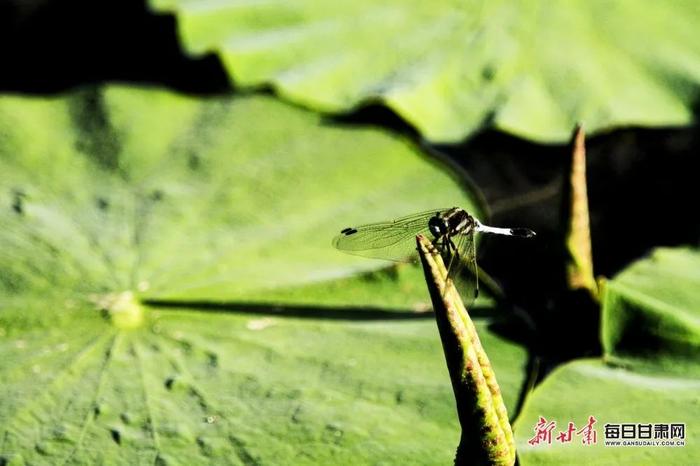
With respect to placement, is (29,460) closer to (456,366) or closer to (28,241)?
(28,241)

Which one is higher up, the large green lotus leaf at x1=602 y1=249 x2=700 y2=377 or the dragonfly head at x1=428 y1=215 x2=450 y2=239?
the dragonfly head at x1=428 y1=215 x2=450 y2=239

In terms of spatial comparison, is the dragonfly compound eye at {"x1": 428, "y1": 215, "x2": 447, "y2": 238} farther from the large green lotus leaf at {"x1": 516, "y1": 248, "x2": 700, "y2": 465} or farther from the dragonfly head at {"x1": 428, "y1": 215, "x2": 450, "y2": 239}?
the large green lotus leaf at {"x1": 516, "y1": 248, "x2": 700, "y2": 465}

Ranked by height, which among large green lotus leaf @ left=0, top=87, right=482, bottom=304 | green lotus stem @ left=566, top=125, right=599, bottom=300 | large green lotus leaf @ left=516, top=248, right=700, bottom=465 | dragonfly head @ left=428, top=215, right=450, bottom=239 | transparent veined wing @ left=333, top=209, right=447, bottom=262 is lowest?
large green lotus leaf @ left=516, top=248, right=700, bottom=465

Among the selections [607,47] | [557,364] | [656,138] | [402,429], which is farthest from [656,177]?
[402,429]

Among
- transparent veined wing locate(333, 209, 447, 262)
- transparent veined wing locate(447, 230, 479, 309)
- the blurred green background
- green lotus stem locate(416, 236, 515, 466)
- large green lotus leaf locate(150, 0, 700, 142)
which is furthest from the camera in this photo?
large green lotus leaf locate(150, 0, 700, 142)

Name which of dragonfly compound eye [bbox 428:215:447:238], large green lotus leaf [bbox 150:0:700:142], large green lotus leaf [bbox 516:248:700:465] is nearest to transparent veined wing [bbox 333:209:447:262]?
dragonfly compound eye [bbox 428:215:447:238]

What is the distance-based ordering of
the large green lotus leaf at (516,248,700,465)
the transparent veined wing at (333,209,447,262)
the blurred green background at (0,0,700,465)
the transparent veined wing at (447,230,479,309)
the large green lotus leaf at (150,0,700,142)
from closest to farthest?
the large green lotus leaf at (516,248,700,465)
the blurred green background at (0,0,700,465)
the transparent veined wing at (447,230,479,309)
the transparent veined wing at (333,209,447,262)
the large green lotus leaf at (150,0,700,142)

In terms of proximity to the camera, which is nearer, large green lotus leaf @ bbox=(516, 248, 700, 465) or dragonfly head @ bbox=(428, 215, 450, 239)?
large green lotus leaf @ bbox=(516, 248, 700, 465)
